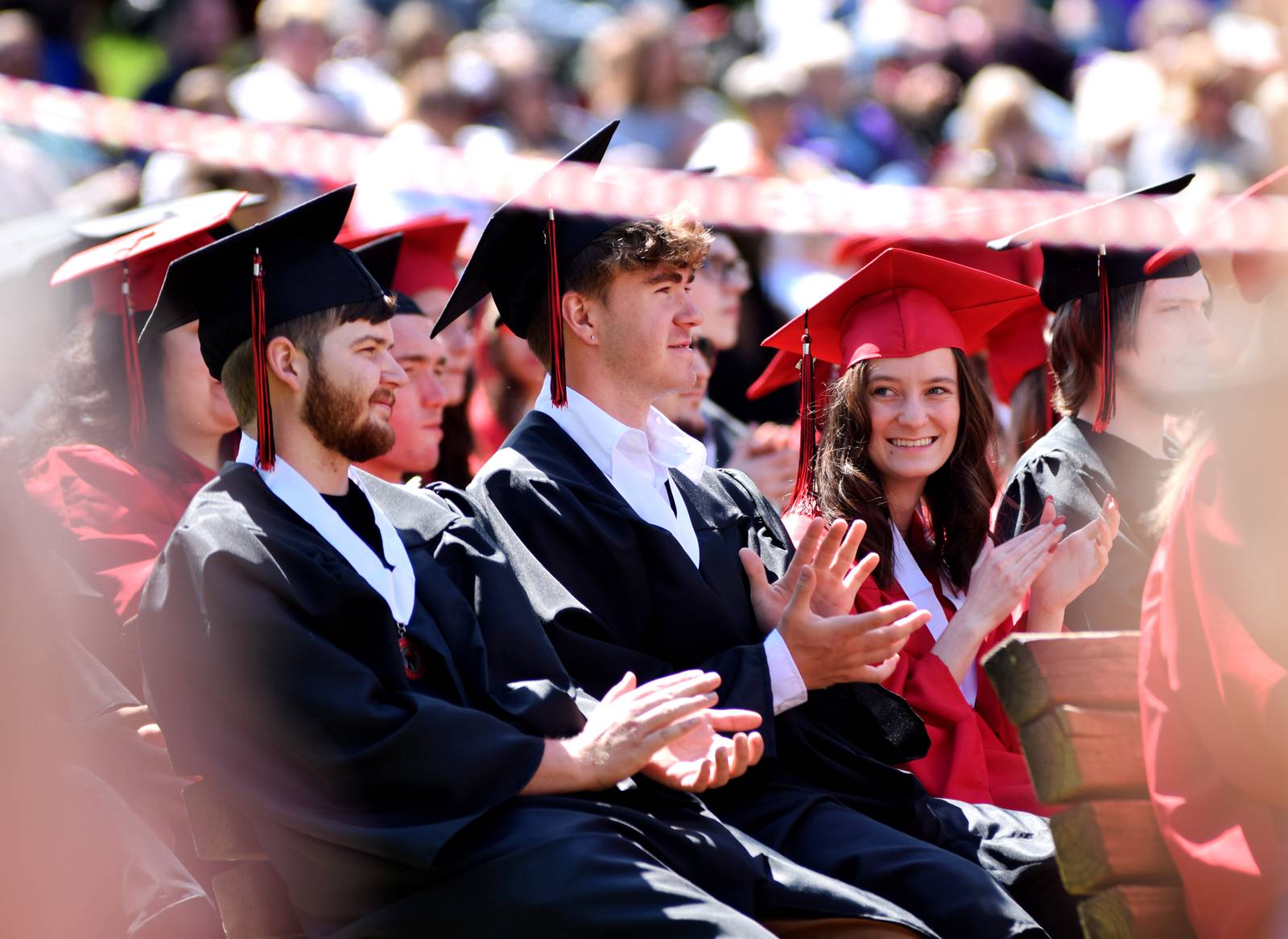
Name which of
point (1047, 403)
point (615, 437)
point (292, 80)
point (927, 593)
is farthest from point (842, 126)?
point (615, 437)

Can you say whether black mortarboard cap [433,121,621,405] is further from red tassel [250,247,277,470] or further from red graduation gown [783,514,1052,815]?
red graduation gown [783,514,1052,815]

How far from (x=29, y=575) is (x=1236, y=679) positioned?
1826mm

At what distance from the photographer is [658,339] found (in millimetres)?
3609

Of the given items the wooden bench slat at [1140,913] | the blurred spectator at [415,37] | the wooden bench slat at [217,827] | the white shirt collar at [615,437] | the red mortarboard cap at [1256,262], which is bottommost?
the wooden bench slat at [1140,913]

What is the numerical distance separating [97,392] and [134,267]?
0.36 m

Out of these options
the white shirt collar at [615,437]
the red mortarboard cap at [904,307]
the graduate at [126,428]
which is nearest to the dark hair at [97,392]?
the graduate at [126,428]

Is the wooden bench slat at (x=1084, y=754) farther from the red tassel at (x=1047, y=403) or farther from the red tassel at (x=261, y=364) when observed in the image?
the red tassel at (x=1047, y=403)

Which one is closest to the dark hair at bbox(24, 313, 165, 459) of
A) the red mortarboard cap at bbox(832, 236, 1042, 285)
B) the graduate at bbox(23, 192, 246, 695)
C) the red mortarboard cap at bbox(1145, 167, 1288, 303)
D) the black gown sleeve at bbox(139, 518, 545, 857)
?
the graduate at bbox(23, 192, 246, 695)

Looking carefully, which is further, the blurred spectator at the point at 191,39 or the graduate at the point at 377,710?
the blurred spectator at the point at 191,39

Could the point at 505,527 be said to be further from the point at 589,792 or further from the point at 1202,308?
the point at 1202,308

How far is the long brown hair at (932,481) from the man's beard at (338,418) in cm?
133

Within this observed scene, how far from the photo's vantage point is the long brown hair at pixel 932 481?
3.95 meters

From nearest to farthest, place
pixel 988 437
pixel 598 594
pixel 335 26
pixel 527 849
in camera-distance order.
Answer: pixel 527 849
pixel 598 594
pixel 988 437
pixel 335 26

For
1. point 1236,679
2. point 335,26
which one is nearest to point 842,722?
point 1236,679
